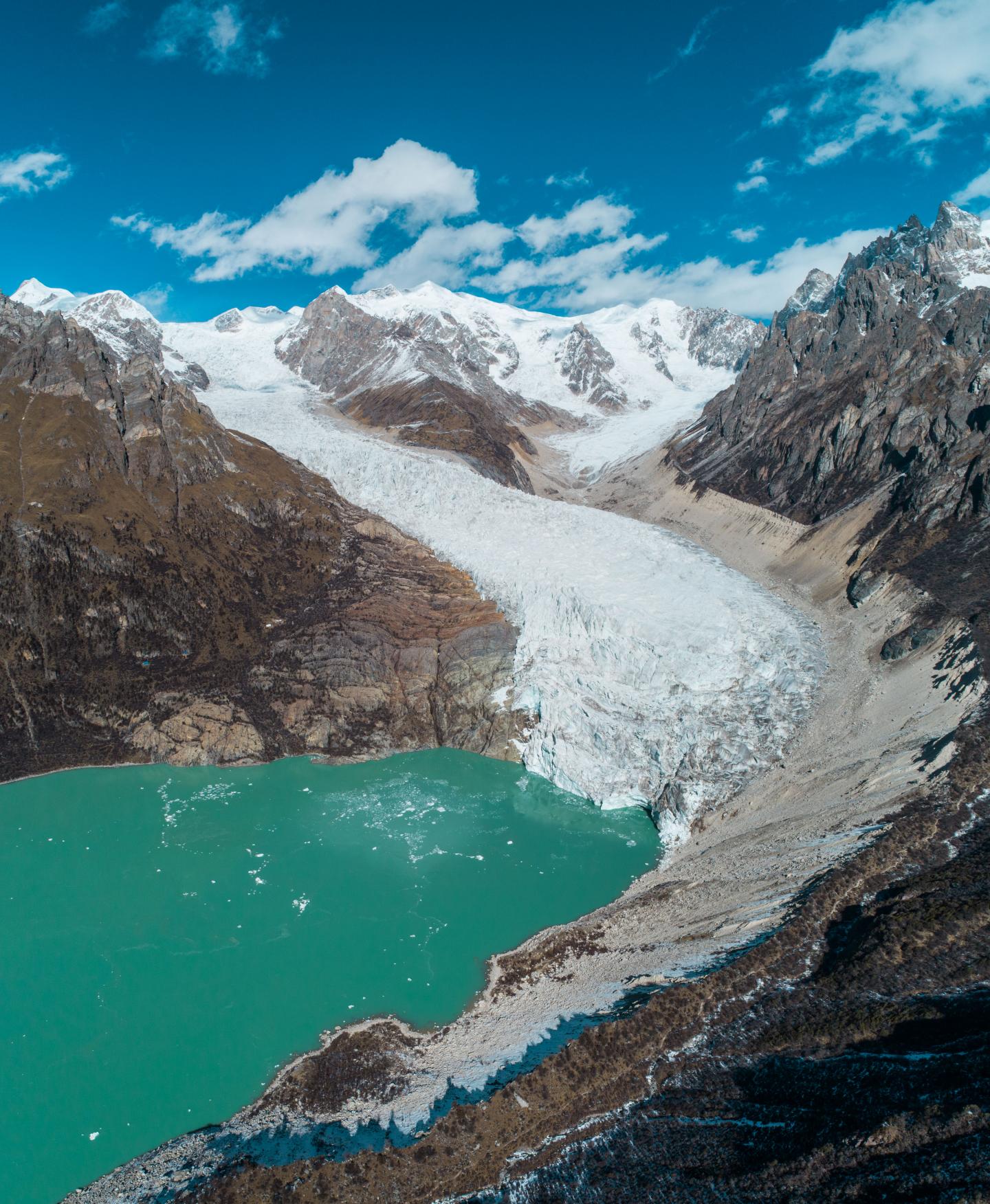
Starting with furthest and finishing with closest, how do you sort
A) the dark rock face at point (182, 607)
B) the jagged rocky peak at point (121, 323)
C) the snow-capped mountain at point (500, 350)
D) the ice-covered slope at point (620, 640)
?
the snow-capped mountain at point (500, 350) → the jagged rocky peak at point (121, 323) → the dark rock face at point (182, 607) → the ice-covered slope at point (620, 640)

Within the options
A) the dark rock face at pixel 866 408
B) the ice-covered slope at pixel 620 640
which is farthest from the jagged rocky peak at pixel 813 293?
the ice-covered slope at pixel 620 640

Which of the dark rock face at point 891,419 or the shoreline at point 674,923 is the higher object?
the dark rock face at point 891,419

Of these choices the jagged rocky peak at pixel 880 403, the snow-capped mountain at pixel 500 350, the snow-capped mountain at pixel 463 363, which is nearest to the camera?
the jagged rocky peak at pixel 880 403

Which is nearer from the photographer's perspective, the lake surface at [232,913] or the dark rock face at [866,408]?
the lake surface at [232,913]

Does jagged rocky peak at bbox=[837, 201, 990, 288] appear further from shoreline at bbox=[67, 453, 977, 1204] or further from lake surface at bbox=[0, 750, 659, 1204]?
lake surface at bbox=[0, 750, 659, 1204]

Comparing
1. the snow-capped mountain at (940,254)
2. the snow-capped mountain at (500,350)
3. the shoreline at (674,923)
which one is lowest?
the shoreline at (674,923)

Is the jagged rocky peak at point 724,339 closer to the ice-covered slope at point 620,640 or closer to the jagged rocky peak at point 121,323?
the jagged rocky peak at point 121,323
